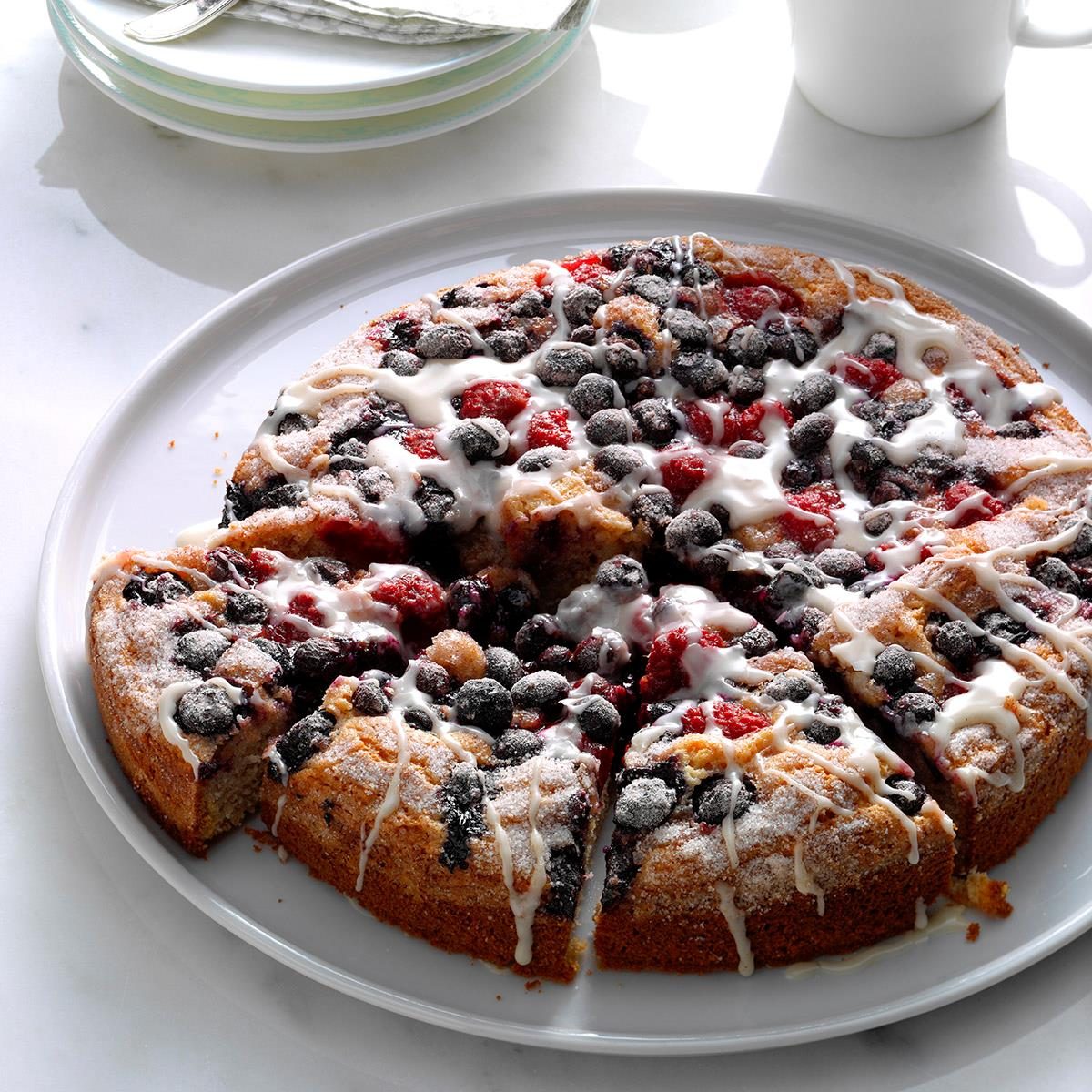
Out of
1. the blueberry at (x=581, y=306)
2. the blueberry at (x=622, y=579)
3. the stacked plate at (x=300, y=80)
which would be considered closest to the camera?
the blueberry at (x=622, y=579)

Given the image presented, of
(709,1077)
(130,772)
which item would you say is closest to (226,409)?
(130,772)

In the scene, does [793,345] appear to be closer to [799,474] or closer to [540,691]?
[799,474]

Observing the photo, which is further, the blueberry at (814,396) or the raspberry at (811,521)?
the blueberry at (814,396)

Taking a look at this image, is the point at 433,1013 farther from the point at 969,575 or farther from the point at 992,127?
the point at 992,127

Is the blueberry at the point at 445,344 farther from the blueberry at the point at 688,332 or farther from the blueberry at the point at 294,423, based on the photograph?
the blueberry at the point at 688,332

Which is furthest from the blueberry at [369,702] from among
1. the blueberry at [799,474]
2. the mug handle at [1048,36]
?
the mug handle at [1048,36]

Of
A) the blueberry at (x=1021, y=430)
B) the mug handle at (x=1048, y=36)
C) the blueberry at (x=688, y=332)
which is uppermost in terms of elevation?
the mug handle at (x=1048, y=36)
